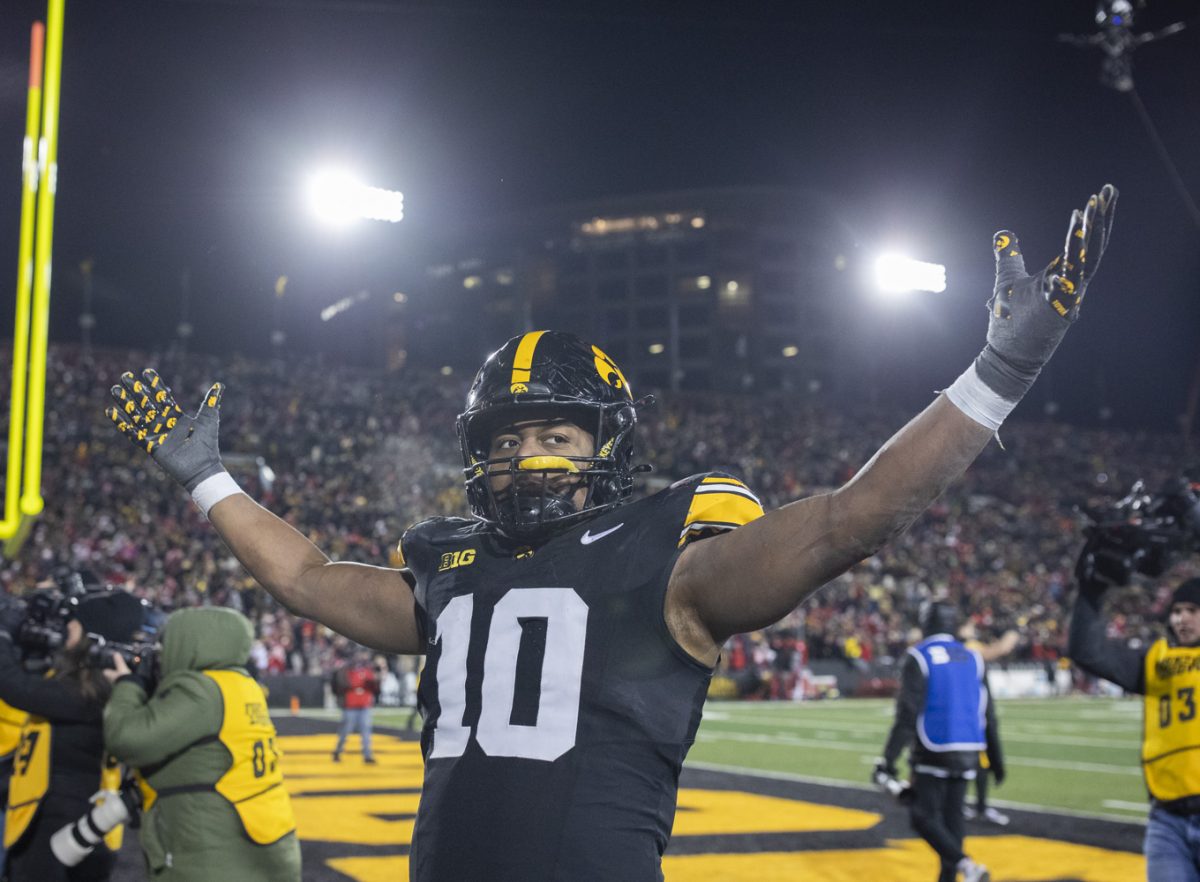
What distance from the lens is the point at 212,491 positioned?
108 inches

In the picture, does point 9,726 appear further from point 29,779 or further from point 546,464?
point 546,464

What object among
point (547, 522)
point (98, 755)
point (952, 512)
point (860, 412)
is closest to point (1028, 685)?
point (952, 512)

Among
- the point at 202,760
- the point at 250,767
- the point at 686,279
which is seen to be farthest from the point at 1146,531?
the point at 686,279

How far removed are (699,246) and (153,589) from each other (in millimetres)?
53110

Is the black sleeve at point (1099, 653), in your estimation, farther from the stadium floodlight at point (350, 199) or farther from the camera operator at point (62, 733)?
the stadium floodlight at point (350, 199)

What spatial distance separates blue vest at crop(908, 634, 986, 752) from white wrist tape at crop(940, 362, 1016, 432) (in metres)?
6.25

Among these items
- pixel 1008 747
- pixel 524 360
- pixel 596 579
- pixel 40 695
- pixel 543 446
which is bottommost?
pixel 1008 747

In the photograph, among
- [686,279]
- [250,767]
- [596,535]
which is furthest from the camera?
[686,279]

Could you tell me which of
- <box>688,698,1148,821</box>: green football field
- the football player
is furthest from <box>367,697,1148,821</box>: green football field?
the football player

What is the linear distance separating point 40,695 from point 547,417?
11.6 feet

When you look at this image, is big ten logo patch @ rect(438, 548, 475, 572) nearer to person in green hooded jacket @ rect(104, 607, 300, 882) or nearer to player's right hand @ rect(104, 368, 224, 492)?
player's right hand @ rect(104, 368, 224, 492)

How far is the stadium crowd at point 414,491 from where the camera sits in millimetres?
22188

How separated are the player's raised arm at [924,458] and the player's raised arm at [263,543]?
951 mm

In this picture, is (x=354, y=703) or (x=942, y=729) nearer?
(x=942, y=729)
